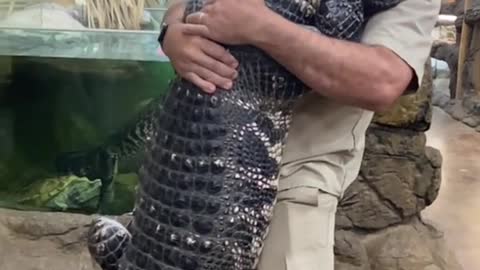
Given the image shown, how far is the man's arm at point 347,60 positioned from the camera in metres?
1.04

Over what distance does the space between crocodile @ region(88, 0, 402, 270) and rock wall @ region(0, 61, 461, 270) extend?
1.00m

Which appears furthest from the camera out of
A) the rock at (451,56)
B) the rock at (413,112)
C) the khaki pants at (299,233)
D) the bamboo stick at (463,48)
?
the rock at (451,56)

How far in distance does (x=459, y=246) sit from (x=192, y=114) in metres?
2.32

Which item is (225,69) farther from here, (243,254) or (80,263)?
(80,263)

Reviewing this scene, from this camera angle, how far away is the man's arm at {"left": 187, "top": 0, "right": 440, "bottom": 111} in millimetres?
1039

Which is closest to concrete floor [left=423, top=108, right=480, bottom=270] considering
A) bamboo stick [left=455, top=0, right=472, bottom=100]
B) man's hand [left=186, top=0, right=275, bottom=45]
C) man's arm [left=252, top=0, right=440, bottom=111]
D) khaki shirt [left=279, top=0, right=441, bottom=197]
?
bamboo stick [left=455, top=0, right=472, bottom=100]

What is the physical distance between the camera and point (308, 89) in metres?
1.10

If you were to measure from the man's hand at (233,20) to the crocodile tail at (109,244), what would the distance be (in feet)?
0.96

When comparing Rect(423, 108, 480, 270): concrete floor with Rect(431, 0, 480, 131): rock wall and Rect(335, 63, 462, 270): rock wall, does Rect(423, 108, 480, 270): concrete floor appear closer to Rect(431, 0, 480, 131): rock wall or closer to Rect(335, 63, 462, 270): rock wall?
Rect(431, 0, 480, 131): rock wall

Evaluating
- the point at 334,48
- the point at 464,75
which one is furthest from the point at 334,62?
the point at 464,75

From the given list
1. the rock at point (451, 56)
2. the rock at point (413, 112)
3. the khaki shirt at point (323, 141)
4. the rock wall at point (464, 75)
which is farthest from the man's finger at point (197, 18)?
the rock at point (451, 56)

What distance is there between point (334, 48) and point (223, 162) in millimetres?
194

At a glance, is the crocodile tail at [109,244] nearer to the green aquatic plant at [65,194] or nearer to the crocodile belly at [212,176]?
the crocodile belly at [212,176]

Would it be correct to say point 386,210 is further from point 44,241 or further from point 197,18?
point 197,18
